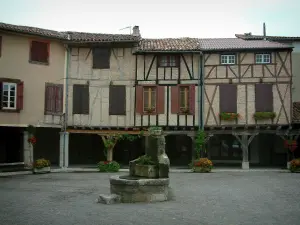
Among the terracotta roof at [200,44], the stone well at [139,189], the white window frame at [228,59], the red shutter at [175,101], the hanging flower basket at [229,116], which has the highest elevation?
the terracotta roof at [200,44]

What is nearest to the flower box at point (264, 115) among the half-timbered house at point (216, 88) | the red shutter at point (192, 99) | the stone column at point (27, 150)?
the half-timbered house at point (216, 88)

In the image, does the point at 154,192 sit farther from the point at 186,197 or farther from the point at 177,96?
the point at 177,96

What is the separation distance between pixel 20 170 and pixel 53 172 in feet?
6.10

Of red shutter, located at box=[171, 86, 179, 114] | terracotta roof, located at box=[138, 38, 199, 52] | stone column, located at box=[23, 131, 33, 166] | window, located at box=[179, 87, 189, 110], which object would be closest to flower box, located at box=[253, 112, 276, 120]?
window, located at box=[179, 87, 189, 110]

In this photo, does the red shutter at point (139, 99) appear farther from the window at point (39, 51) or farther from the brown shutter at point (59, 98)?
the window at point (39, 51)

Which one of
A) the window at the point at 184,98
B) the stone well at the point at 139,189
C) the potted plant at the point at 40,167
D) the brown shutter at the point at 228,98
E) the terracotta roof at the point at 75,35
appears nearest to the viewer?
the stone well at the point at 139,189

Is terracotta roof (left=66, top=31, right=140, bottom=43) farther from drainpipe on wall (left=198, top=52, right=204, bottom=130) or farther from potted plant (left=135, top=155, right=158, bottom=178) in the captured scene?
potted plant (left=135, top=155, right=158, bottom=178)

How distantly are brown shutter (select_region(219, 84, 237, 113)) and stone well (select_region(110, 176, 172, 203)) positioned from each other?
10.6 m

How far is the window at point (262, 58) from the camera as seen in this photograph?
19.2m

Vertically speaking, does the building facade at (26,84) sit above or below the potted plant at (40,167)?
above

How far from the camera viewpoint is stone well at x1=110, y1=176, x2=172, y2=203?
9.02 metres

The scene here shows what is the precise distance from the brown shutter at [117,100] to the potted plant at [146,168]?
9.55m

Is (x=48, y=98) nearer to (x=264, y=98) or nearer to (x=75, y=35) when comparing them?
(x=75, y=35)

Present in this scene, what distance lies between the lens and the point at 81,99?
1955 cm
